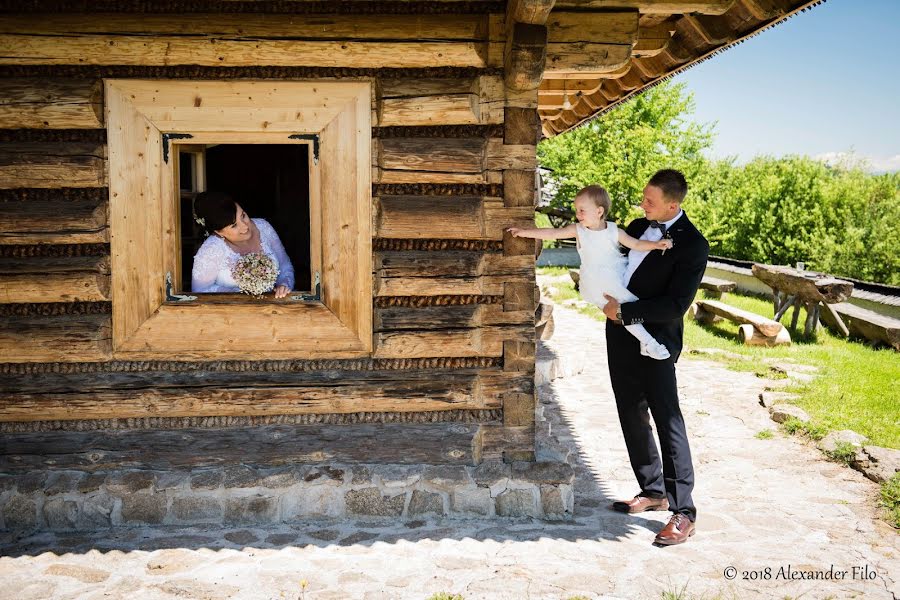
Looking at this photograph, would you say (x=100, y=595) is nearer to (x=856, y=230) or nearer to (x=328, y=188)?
(x=328, y=188)

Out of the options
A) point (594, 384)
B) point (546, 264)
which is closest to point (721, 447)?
point (594, 384)

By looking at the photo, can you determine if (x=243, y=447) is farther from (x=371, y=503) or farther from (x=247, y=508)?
(x=371, y=503)

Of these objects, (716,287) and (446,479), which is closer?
(446,479)

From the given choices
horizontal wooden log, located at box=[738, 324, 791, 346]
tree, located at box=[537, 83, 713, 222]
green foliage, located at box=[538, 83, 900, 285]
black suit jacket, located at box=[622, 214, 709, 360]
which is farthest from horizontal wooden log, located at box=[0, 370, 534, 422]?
tree, located at box=[537, 83, 713, 222]

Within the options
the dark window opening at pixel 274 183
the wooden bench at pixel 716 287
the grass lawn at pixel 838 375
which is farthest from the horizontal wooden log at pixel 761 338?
the dark window opening at pixel 274 183

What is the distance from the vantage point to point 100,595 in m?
3.78

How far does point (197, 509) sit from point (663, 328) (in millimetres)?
2981

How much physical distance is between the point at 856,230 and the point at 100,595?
2035cm

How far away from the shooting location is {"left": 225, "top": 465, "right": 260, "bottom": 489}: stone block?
15.2 ft

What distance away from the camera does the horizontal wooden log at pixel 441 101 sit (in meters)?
4.55

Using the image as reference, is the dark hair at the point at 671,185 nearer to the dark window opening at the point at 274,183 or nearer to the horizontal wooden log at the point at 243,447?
the horizontal wooden log at the point at 243,447

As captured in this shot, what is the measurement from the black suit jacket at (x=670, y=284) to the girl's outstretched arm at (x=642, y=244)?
7 centimetres

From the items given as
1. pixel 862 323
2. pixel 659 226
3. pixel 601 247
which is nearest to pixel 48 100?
pixel 601 247

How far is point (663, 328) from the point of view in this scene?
4637 mm
